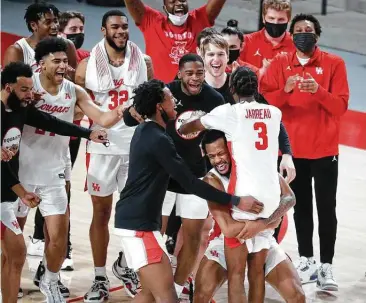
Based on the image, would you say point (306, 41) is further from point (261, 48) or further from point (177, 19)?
point (177, 19)

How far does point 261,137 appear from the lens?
6480mm

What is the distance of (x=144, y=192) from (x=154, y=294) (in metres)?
0.60

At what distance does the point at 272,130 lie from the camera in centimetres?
652

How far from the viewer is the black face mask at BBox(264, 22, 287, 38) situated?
8742 mm

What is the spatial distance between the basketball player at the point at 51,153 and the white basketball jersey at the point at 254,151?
3.77ft

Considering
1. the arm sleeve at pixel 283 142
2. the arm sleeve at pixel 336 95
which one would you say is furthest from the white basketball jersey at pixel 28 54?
the arm sleeve at pixel 336 95

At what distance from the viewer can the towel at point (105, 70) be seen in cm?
780

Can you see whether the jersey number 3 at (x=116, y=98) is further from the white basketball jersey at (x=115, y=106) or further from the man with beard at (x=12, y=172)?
the man with beard at (x=12, y=172)

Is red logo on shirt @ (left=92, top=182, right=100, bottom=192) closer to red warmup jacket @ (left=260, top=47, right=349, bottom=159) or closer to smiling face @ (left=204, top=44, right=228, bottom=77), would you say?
smiling face @ (left=204, top=44, right=228, bottom=77)

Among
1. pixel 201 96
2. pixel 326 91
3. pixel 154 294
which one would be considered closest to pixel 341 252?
pixel 326 91

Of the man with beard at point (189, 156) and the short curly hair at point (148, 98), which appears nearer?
the short curly hair at point (148, 98)

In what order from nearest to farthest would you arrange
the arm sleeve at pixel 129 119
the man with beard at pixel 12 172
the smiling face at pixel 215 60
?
the arm sleeve at pixel 129 119, the man with beard at pixel 12 172, the smiling face at pixel 215 60

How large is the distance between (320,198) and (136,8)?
7.55ft

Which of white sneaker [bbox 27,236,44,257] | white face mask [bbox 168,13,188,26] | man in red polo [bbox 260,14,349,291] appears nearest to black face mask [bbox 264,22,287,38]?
man in red polo [bbox 260,14,349,291]
